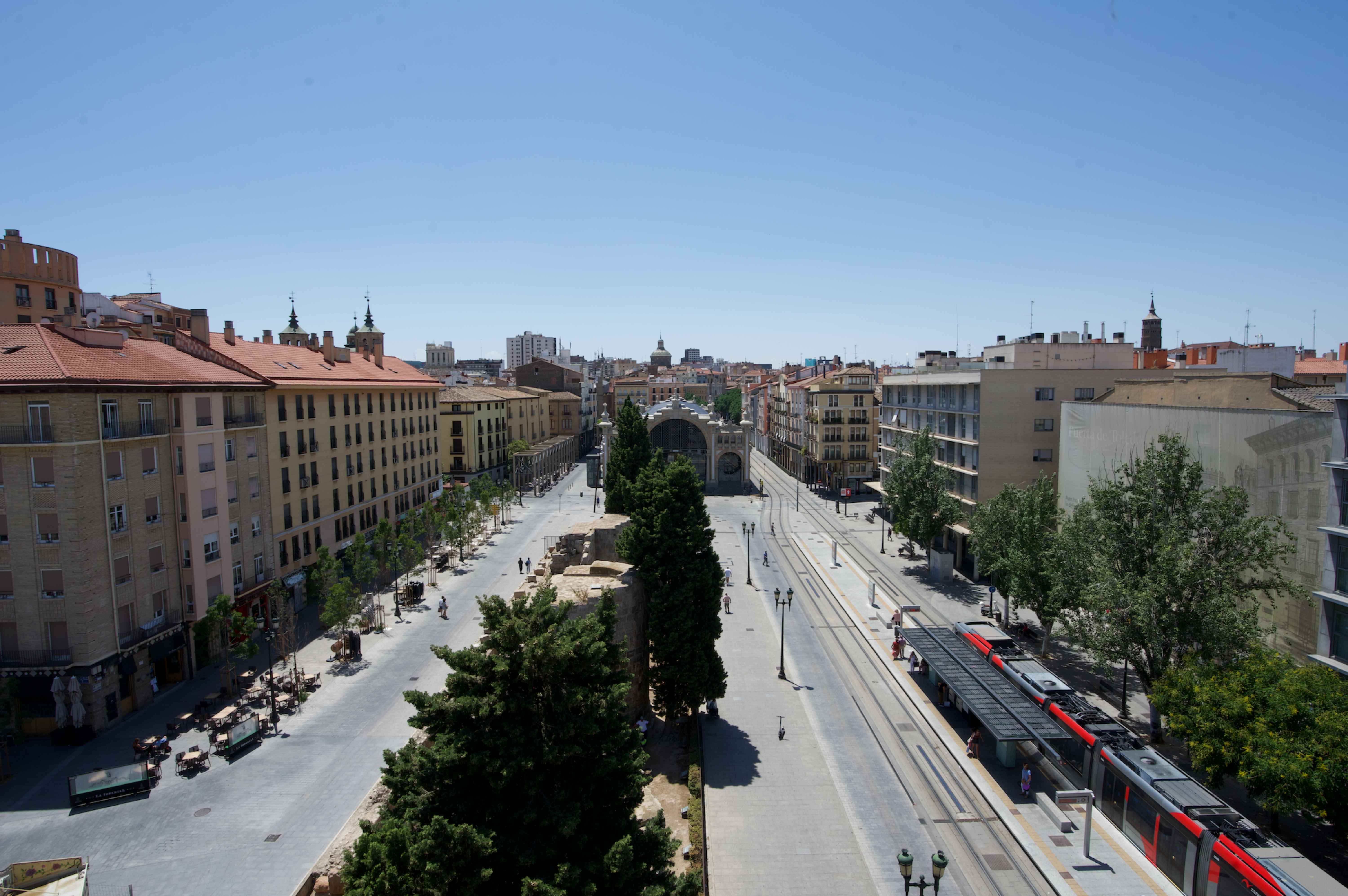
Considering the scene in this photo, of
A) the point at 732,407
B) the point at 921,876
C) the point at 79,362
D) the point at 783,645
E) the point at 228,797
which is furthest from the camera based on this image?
the point at 732,407

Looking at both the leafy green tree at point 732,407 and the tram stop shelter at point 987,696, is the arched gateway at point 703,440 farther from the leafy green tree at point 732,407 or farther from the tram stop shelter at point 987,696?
the leafy green tree at point 732,407

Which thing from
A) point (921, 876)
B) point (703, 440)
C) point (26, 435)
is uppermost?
point (26, 435)

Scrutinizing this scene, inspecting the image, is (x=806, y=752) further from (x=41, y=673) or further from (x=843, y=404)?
(x=843, y=404)

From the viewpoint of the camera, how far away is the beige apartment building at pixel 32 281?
141 ft

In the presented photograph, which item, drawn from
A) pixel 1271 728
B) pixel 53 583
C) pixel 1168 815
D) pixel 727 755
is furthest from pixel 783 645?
pixel 53 583

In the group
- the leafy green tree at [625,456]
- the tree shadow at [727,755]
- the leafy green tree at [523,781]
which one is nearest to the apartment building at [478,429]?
the leafy green tree at [625,456]

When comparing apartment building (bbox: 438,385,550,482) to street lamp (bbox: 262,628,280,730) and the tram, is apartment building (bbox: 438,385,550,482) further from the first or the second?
the tram

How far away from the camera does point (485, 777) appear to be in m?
14.1

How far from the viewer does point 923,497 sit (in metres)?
52.0

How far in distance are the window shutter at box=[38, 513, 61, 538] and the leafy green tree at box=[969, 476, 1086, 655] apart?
39668mm

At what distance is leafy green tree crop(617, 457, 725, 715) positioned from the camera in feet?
94.4

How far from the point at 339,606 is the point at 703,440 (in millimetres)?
66812

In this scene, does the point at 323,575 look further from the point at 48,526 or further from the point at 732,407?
the point at 732,407

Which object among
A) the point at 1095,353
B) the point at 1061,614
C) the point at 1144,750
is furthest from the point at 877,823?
the point at 1095,353
